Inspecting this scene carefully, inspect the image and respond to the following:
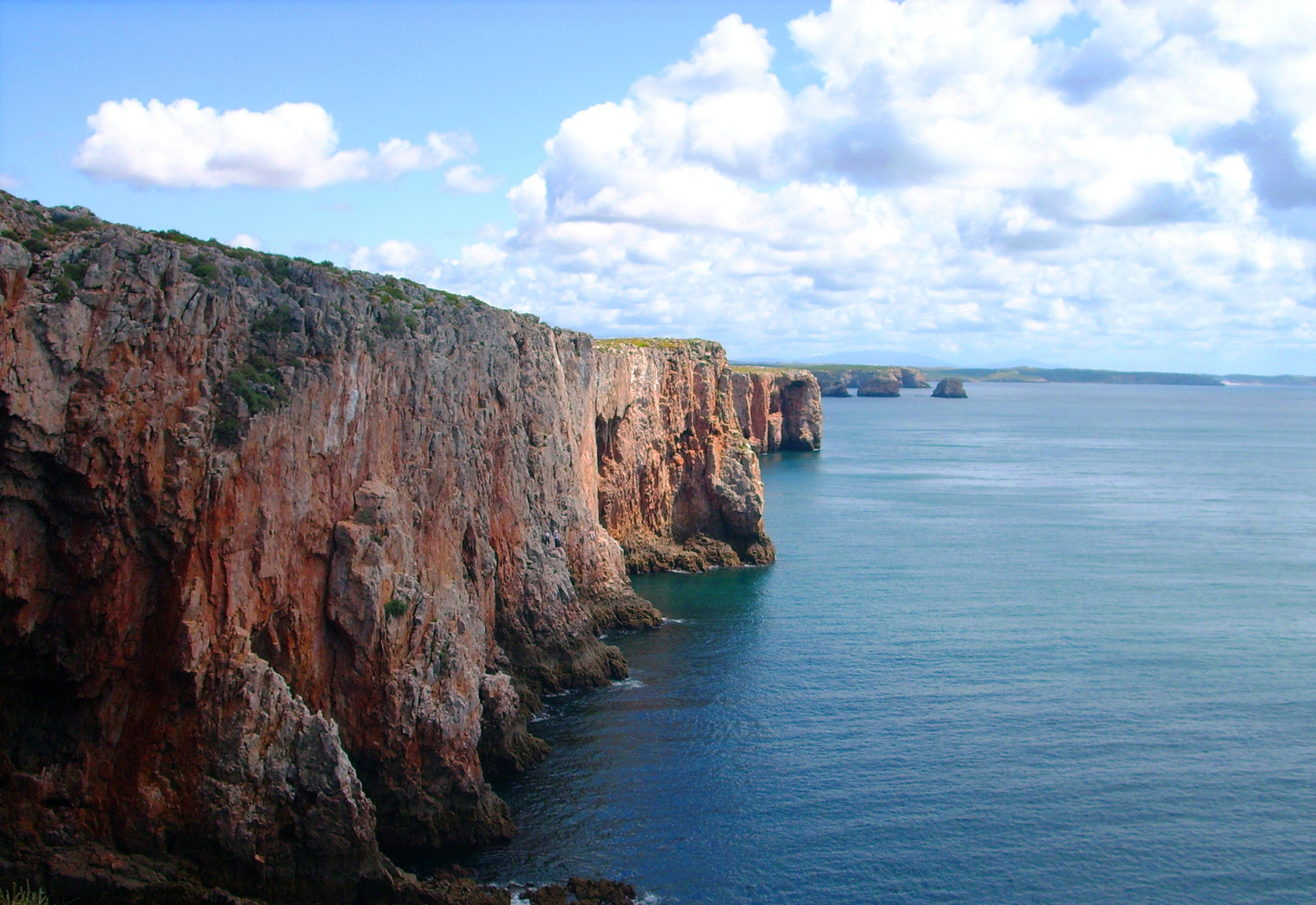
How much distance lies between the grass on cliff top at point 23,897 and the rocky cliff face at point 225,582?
0.64 meters

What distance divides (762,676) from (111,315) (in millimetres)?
35825

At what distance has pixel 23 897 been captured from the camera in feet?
90.5

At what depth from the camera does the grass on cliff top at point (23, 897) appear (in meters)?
27.1

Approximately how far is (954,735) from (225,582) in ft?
102

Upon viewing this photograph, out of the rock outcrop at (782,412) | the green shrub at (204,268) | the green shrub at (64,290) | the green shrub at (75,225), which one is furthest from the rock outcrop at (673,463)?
the rock outcrop at (782,412)

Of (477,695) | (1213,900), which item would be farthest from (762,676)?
(1213,900)

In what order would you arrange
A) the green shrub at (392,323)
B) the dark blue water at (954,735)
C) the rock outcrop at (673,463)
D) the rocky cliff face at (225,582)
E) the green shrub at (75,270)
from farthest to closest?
the rock outcrop at (673,463), the green shrub at (392,323), the dark blue water at (954,735), the green shrub at (75,270), the rocky cliff face at (225,582)

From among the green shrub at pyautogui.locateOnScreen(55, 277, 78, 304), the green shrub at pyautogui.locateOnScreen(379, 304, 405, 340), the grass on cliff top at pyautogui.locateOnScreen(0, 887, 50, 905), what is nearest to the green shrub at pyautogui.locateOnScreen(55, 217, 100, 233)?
the green shrub at pyautogui.locateOnScreen(55, 277, 78, 304)

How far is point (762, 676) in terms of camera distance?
5550 centimetres

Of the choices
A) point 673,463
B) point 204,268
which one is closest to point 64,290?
point 204,268

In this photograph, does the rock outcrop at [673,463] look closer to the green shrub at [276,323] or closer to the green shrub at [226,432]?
the green shrub at [276,323]

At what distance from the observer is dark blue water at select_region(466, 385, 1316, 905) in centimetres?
3603

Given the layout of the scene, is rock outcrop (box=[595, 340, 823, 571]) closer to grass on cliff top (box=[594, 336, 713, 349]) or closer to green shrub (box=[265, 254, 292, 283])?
grass on cliff top (box=[594, 336, 713, 349])

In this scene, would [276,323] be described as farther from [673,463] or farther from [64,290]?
[673,463]
